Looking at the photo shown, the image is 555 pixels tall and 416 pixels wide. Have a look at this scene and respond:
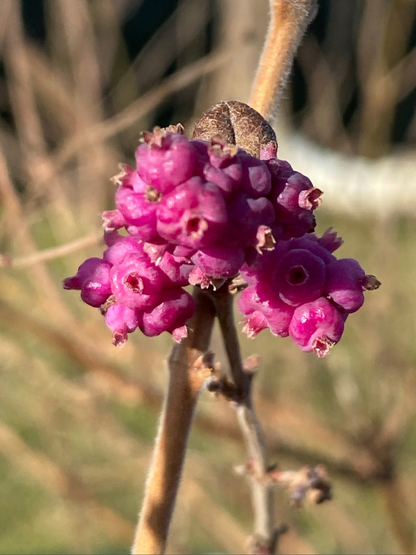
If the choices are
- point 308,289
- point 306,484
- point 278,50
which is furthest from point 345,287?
point 306,484

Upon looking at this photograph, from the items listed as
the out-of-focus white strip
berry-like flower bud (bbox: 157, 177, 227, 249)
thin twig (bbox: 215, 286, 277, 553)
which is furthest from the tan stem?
the out-of-focus white strip

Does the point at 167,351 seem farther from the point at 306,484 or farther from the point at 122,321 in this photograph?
the point at 122,321

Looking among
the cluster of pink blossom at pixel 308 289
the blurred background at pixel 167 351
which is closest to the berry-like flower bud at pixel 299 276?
the cluster of pink blossom at pixel 308 289

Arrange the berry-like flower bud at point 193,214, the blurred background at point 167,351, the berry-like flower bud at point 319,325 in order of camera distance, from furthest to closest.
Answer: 1. the blurred background at point 167,351
2. the berry-like flower bud at point 319,325
3. the berry-like flower bud at point 193,214

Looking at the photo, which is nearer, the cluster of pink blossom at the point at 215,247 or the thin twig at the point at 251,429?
the cluster of pink blossom at the point at 215,247

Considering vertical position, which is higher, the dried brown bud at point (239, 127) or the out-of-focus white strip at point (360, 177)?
the out-of-focus white strip at point (360, 177)

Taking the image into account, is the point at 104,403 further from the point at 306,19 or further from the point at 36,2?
the point at 36,2

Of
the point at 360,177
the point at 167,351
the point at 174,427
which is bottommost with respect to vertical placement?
the point at 174,427

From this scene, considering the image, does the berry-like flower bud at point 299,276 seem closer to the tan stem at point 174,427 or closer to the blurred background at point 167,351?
the tan stem at point 174,427
